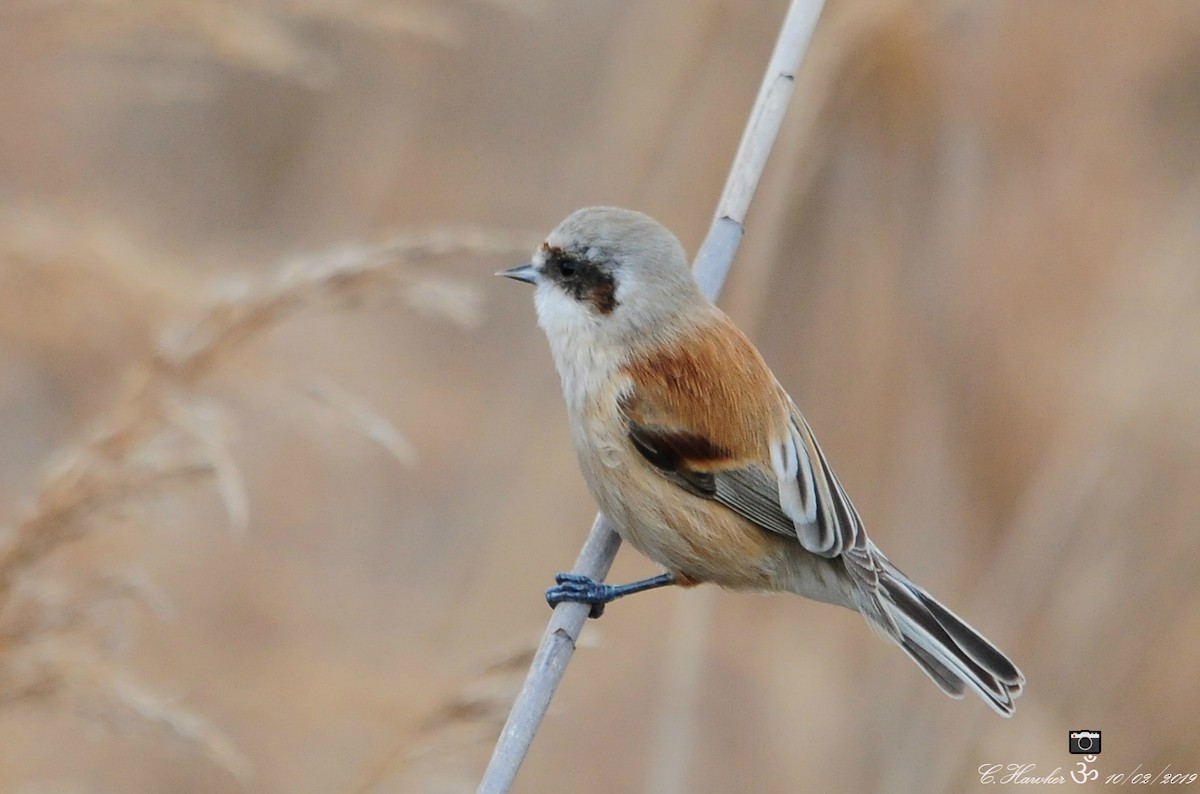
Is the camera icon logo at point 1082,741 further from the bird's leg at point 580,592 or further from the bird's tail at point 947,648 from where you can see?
the bird's leg at point 580,592

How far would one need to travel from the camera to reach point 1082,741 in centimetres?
282

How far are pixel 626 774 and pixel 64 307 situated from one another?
312 cm

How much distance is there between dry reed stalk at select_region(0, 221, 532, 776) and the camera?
1.80 m

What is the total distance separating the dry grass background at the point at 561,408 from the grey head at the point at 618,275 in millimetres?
153

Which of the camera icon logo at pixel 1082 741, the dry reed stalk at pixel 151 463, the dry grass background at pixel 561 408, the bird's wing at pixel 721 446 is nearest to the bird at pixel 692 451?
the bird's wing at pixel 721 446

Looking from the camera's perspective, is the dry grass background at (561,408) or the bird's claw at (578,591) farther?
the bird's claw at (578,591)

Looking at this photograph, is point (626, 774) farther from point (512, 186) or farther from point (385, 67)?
point (385, 67)

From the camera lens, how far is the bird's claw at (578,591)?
2.27 metres

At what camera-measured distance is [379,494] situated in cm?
520

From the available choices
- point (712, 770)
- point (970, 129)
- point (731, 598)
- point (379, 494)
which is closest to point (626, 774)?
point (712, 770)

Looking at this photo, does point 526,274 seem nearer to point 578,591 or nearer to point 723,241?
point 723,241

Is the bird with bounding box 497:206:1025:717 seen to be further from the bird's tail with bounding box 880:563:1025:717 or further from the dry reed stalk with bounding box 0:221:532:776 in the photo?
the dry reed stalk with bounding box 0:221:532:776
